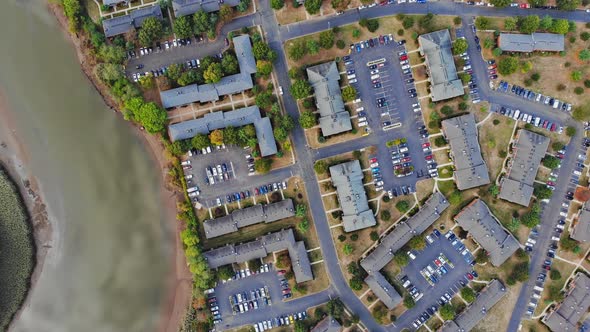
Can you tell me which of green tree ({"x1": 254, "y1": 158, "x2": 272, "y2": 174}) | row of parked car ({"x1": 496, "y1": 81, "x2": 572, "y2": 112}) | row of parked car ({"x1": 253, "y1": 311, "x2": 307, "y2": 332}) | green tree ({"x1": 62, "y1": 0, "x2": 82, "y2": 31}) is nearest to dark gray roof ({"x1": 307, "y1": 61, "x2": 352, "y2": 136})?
green tree ({"x1": 254, "y1": 158, "x2": 272, "y2": 174})

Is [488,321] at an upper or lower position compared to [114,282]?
lower

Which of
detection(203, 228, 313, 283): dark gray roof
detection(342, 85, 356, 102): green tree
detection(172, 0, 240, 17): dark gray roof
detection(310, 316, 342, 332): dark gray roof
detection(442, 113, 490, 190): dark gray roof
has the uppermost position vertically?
detection(172, 0, 240, 17): dark gray roof

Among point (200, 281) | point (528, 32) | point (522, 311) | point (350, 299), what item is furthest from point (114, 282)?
point (528, 32)

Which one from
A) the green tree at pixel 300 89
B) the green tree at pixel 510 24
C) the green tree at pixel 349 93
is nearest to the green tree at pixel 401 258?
the green tree at pixel 349 93

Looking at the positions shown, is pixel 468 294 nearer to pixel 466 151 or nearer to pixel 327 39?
pixel 466 151

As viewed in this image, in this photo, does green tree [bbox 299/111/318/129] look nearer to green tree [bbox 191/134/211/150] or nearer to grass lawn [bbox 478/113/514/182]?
green tree [bbox 191/134/211/150]

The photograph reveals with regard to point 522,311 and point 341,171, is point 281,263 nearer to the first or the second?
point 341,171
